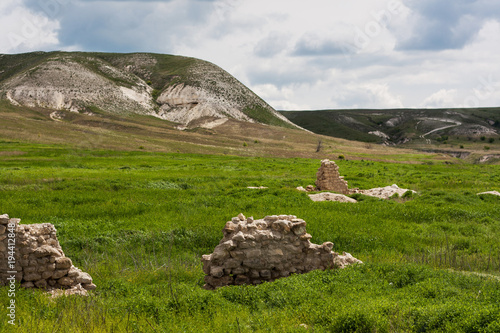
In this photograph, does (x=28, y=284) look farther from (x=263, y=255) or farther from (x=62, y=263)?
(x=263, y=255)

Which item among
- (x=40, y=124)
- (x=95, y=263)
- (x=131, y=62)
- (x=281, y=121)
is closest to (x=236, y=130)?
(x=281, y=121)

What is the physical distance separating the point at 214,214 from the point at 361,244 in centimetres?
719

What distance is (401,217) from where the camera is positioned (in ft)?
62.2

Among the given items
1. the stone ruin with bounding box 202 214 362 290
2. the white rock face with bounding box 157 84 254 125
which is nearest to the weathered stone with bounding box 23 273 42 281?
the stone ruin with bounding box 202 214 362 290

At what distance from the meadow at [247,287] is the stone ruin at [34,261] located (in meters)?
0.65

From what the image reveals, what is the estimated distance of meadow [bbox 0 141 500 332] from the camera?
708 centimetres

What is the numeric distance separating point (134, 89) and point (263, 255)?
137034mm

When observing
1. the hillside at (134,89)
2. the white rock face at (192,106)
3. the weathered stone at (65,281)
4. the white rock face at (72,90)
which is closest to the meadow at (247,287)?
the weathered stone at (65,281)

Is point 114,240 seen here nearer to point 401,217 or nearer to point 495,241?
point 401,217

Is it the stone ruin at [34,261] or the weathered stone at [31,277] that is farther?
the weathered stone at [31,277]

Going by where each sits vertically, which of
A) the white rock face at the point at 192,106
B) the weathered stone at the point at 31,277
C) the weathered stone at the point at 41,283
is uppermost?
the white rock face at the point at 192,106

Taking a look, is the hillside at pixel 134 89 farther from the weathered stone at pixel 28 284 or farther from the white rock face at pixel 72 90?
the weathered stone at pixel 28 284

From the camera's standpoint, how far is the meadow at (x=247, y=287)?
7078mm

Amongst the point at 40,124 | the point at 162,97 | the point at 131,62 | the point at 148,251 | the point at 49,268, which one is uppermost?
the point at 131,62
